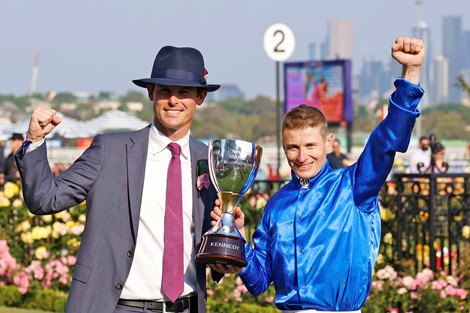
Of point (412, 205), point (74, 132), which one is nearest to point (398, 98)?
point (412, 205)

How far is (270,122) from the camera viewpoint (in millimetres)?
147625

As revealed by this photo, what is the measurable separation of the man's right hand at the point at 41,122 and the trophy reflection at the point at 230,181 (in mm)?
656

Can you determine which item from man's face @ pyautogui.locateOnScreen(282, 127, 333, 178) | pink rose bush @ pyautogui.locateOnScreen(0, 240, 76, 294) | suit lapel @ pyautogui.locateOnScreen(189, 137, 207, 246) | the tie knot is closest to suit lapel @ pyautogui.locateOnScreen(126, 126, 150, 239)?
the tie knot

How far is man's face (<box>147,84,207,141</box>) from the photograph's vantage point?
521cm

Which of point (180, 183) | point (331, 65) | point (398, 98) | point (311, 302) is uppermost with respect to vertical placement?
point (331, 65)

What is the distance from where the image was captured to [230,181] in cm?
507

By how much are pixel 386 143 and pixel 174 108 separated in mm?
930

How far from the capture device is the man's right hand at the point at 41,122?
482 centimetres

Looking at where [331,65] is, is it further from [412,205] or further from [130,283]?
[130,283]

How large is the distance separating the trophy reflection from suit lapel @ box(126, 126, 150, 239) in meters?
0.29

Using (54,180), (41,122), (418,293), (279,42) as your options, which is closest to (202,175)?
(54,180)

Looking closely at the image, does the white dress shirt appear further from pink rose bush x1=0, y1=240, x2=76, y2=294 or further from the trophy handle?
pink rose bush x1=0, y1=240, x2=76, y2=294

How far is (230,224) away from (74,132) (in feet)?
193

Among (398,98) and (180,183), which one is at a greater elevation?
(398,98)
